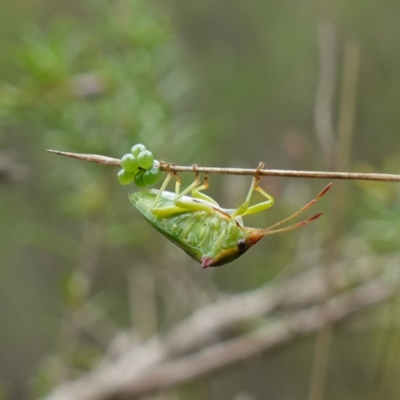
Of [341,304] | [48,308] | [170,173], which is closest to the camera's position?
[170,173]

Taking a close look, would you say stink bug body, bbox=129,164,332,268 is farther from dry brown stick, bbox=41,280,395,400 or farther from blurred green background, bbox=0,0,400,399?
dry brown stick, bbox=41,280,395,400

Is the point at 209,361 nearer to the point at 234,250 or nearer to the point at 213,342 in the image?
the point at 213,342

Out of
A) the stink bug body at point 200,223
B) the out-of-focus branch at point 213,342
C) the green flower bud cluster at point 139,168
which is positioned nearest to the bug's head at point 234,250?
the stink bug body at point 200,223

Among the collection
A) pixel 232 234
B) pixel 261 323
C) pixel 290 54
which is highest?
pixel 290 54

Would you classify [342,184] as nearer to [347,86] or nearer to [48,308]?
[347,86]

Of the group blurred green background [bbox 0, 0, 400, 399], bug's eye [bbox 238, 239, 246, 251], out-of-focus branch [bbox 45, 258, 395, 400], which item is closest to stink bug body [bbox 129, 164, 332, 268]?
bug's eye [bbox 238, 239, 246, 251]

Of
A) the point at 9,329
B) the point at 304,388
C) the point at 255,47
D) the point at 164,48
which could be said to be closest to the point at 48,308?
the point at 9,329

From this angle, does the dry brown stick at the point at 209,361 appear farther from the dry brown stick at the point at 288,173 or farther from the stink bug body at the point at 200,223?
the dry brown stick at the point at 288,173
